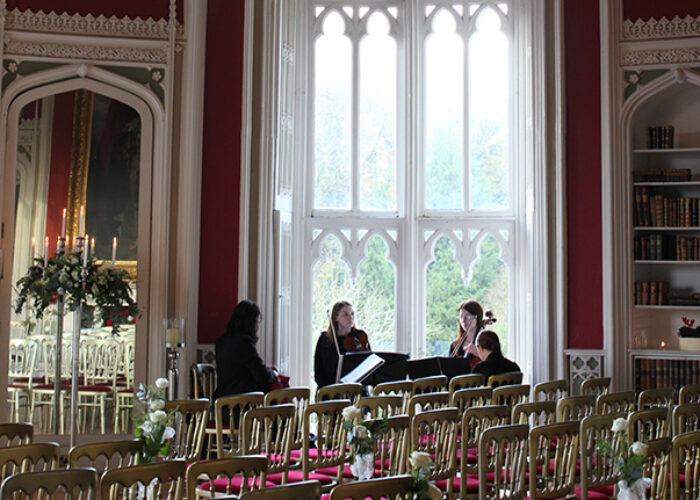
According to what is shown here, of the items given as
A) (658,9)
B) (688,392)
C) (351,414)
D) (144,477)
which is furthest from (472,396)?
(658,9)

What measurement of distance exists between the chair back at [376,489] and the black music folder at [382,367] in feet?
13.5

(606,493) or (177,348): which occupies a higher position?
(177,348)

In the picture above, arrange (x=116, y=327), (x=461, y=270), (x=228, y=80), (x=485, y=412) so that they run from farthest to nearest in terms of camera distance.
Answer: (x=461, y=270) < (x=228, y=80) < (x=116, y=327) < (x=485, y=412)

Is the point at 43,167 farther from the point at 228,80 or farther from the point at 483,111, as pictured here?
the point at 483,111

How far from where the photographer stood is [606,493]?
16.8ft

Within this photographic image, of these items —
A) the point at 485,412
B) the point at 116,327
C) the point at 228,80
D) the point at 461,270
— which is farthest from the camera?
the point at 461,270

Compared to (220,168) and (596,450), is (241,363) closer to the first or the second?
(220,168)

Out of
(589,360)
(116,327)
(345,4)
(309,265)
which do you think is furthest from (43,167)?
(589,360)

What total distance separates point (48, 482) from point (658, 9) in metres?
7.06

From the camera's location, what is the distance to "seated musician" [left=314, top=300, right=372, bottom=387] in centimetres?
809

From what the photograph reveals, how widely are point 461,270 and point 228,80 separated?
3258 mm

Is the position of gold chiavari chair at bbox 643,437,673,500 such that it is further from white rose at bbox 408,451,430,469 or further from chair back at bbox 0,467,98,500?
chair back at bbox 0,467,98,500

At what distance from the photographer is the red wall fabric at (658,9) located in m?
8.09

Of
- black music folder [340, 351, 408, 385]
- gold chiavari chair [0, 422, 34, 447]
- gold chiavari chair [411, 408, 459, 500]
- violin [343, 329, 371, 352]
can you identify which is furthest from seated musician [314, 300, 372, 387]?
gold chiavari chair [0, 422, 34, 447]
